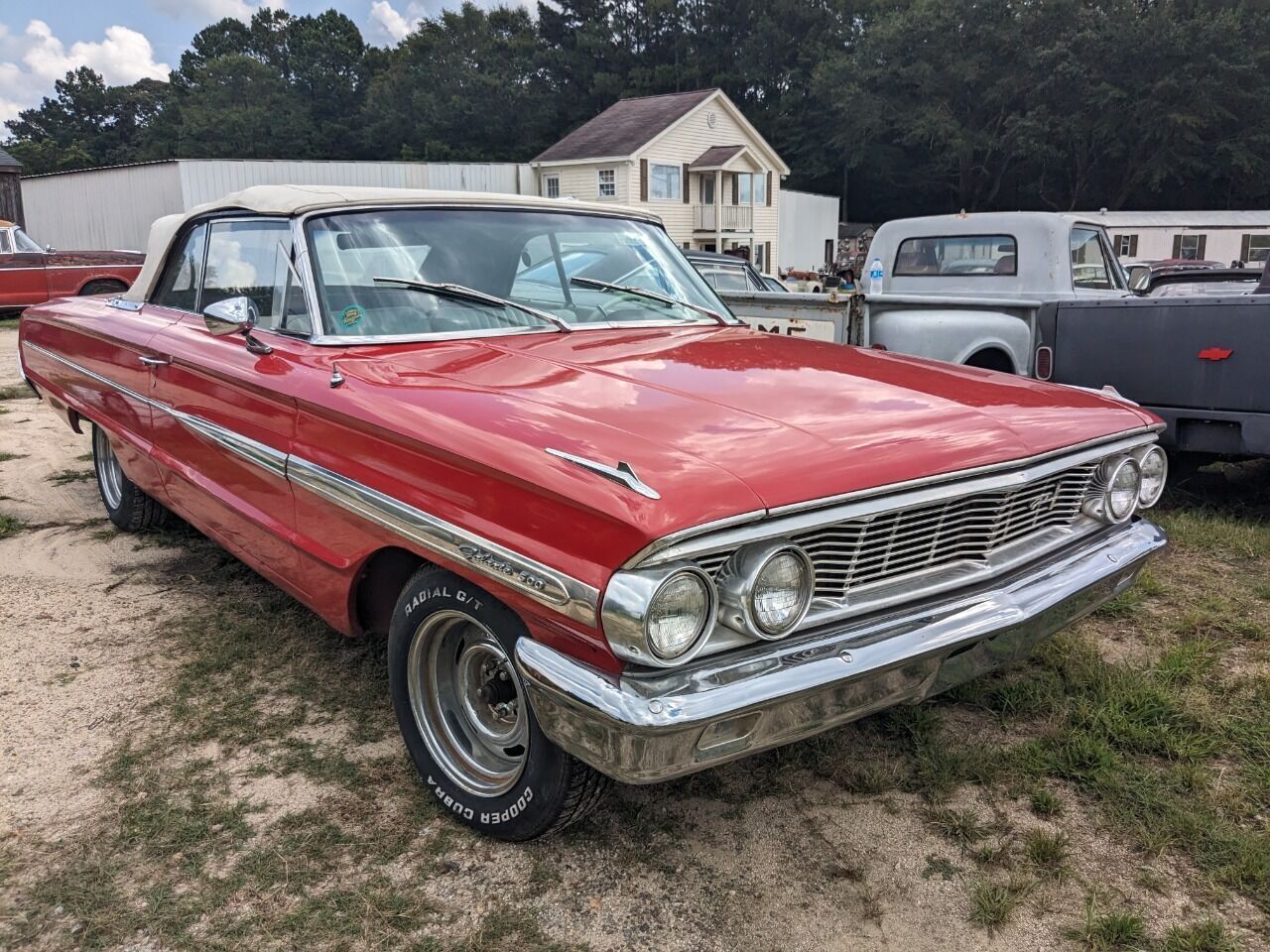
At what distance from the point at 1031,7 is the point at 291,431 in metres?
50.2

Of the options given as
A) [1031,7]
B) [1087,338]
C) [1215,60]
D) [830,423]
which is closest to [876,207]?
[1031,7]

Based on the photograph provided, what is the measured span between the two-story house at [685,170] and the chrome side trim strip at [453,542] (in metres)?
30.9

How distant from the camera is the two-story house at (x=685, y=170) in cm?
3297

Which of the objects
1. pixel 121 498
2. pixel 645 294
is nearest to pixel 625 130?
pixel 121 498

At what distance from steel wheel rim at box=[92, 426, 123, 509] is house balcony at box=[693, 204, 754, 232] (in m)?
31.6

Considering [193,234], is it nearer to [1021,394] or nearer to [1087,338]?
[1021,394]

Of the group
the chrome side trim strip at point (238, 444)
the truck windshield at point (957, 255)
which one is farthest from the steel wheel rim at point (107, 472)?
the truck windshield at point (957, 255)

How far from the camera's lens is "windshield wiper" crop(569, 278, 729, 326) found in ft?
11.8

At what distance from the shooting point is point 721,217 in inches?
1384

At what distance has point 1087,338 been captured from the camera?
5391 mm

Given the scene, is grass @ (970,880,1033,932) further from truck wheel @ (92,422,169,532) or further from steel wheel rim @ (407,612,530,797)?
truck wheel @ (92,422,169,532)

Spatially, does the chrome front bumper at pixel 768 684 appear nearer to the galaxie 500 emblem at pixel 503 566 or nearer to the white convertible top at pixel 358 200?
the galaxie 500 emblem at pixel 503 566

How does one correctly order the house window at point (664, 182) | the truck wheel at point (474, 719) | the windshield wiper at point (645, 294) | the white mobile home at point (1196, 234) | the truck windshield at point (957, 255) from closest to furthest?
the truck wheel at point (474, 719) < the windshield wiper at point (645, 294) < the truck windshield at point (957, 255) < the white mobile home at point (1196, 234) < the house window at point (664, 182)

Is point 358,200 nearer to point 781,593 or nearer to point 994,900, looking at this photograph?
point 781,593
